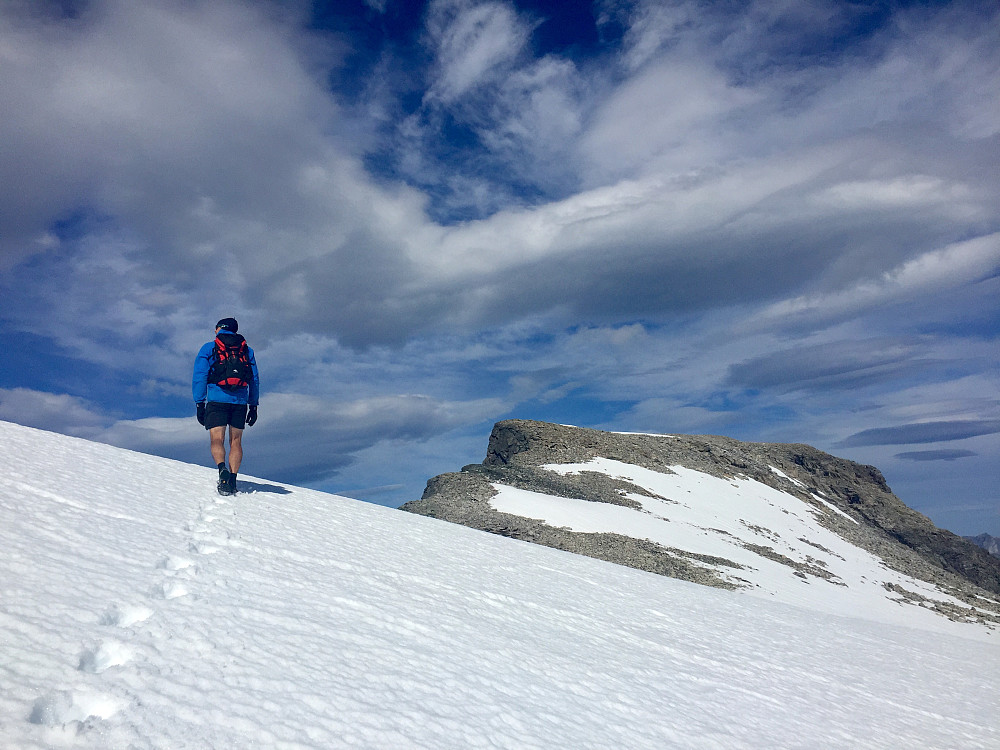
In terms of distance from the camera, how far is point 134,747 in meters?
2.54

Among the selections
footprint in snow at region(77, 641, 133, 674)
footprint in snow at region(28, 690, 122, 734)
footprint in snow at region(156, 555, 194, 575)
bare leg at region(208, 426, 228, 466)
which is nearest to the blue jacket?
bare leg at region(208, 426, 228, 466)

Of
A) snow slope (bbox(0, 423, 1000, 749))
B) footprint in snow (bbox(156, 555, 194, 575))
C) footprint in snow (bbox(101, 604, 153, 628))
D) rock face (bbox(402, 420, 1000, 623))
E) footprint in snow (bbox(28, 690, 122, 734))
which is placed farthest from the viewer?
rock face (bbox(402, 420, 1000, 623))

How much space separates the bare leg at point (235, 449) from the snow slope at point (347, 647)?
57 cm

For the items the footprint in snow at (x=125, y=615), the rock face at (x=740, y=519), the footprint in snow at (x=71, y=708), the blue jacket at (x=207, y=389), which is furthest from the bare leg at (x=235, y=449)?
the rock face at (x=740, y=519)

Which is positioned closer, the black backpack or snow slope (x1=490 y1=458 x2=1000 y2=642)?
the black backpack

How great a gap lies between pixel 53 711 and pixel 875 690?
346 inches

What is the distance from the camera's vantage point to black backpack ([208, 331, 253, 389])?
8898mm

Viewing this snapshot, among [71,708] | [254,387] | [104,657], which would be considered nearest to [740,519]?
[254,387]

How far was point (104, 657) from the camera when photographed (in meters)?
3.19

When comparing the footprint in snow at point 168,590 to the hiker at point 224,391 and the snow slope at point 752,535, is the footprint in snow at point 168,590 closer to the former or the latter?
the hiker at point 224,391

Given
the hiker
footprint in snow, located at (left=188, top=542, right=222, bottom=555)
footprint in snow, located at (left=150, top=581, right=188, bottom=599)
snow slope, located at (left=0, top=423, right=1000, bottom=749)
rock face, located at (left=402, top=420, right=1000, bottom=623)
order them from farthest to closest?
rock face, located at (left=402, top=420, right=1000, bottom=623) < the hiker < footprint in snow, located at (left=188, top=542, right=222, bottom=555) < footprint in snow, located at (left=150, top=581, right=188, bottom=599) < snow slope, located at (left=0, top=423, right=1000, bottom=749)

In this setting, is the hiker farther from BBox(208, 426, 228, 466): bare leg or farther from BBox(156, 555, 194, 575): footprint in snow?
BBox(156, 555, 194, 575): footprint in snow

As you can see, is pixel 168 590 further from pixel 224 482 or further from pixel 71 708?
pixel 224 482

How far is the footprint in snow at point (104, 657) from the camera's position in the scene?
308 cm
